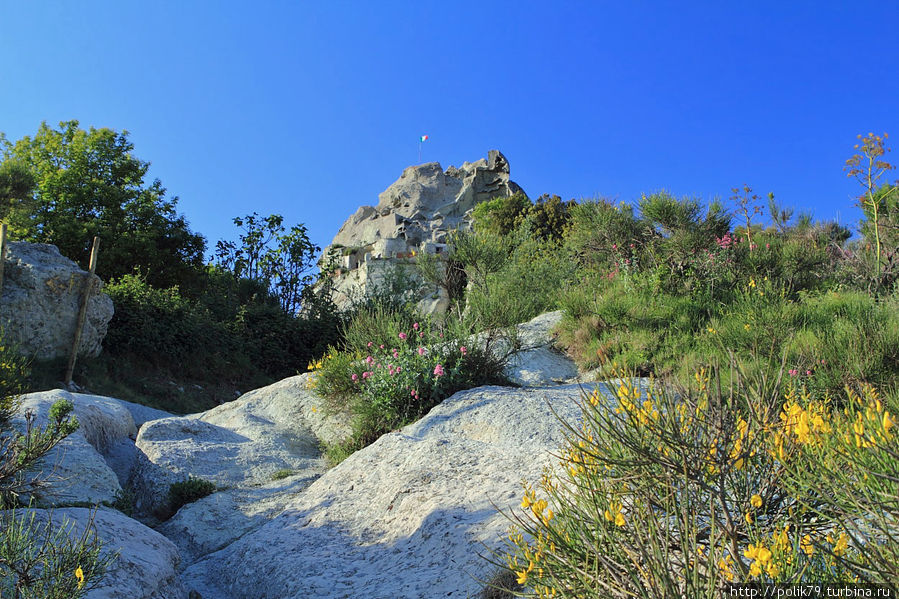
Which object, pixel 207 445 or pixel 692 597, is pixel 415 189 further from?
pixel 692 597

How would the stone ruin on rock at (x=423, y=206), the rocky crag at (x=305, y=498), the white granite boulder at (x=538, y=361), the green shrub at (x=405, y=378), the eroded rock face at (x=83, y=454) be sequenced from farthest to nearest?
the stone ruin on rock at (x=423, y=206), the white granite boulder at (x=538, y=361), the green shrub at (x=405, y=378), the eroded rock face at (x=83, y=454), the rocky crag at (x=305, y=498)

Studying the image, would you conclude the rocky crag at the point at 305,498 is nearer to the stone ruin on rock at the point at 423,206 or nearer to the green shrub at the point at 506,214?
the green shrub at the point at 506,214

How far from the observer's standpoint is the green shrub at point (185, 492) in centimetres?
609

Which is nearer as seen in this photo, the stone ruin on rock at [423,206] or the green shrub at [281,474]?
the green shrub at [281,474]

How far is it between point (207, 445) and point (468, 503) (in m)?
4.32

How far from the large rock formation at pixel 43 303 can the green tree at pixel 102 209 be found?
7.57 meters

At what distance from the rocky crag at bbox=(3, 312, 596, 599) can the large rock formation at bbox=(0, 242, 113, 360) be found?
523 cm

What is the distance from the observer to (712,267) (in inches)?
461

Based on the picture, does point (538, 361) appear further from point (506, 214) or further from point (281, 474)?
point (506, 214)

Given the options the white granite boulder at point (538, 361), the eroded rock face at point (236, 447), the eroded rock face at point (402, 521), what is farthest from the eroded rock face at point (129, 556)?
the white granite boulder at point (538, 361)

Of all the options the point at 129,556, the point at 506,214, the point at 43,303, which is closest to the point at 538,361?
the point at 129,556

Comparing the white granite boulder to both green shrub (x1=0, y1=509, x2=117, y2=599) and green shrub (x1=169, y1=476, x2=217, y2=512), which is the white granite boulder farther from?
green shrub (x1=0, y1=509, x2=117, y2=599)

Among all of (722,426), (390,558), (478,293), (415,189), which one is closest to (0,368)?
(390,558)

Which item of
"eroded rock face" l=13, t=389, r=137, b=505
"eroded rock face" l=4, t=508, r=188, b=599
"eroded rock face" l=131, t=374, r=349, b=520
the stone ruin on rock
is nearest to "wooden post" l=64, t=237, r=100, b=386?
"eroded rock face" l=131, t=374, r=349, b=520
